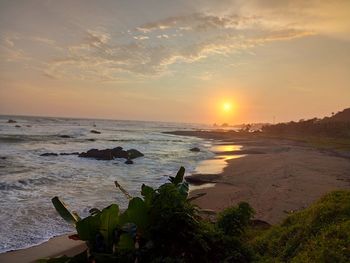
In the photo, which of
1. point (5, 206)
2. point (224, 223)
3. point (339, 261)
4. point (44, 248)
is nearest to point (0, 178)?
point (5, 206)

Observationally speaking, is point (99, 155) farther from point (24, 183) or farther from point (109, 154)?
point (24, 183)

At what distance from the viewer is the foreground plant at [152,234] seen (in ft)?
9.74

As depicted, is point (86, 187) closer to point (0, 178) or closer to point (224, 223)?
point (0, 178)

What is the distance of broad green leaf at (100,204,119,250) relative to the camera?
3055mm

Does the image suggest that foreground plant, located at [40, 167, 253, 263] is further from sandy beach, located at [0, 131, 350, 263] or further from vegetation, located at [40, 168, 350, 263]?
sandy beach, located at [0, 131, 350, 263]

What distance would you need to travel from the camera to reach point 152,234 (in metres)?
3.10

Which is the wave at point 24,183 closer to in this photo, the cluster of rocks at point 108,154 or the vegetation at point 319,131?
the cluster of rocks at point 108,154

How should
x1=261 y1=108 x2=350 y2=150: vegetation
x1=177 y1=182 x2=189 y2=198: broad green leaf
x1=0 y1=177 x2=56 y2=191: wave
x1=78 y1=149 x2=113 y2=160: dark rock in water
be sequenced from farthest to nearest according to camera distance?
1. x1=261 y1=108 x2=350 y2=150: vegetation
2. x1=78 y1=149 x2=113 y2=160: dark rock in water
3. x1=0 y1=177 x2=56 y2=191: wave
4. x1=177 y1=182 x2=189 y2=198: broad green leaf

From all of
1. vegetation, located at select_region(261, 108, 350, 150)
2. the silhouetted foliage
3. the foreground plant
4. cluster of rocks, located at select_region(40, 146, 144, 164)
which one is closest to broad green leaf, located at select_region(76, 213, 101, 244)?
the foreground plant

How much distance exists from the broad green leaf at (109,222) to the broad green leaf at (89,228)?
5cm

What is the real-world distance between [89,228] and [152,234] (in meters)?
0.55

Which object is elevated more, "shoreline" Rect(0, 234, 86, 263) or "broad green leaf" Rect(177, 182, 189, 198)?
"broad green leaf" Rect(177, 182, 189, 198)

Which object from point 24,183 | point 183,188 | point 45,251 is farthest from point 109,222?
point 24,183

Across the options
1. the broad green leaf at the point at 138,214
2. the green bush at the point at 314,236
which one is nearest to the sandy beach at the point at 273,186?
the green bush at the point at 314,236
